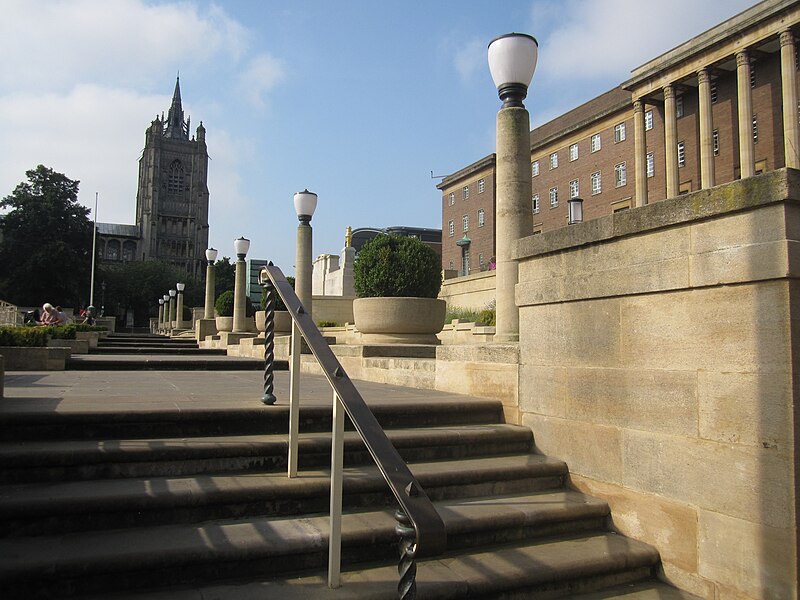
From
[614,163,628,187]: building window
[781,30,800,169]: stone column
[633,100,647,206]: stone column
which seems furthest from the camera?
[614,163,628,187]: building window

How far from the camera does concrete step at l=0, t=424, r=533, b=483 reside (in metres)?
3.54

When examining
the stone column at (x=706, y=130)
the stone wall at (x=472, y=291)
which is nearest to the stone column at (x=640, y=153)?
the stone column at (x=706, y=130)

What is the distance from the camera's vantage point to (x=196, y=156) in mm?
132375

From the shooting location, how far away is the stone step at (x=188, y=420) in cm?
394

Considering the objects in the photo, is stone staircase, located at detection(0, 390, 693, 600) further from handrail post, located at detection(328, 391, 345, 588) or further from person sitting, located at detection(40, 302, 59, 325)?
person sitting, located at detection(40, 302, 59, 325)

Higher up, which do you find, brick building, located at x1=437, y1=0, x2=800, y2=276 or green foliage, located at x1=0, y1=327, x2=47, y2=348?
brick building, located at x1=437, y1=0, x2=800, y2=276

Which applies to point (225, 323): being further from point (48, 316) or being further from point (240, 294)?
point (48, 316)

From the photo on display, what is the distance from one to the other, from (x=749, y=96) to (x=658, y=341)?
118 feet

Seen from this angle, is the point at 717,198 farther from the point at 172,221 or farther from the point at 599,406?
the point at 172,221

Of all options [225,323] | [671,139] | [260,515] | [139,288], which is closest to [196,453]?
[260,515]

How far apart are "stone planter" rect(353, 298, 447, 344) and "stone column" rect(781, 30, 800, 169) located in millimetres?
28744

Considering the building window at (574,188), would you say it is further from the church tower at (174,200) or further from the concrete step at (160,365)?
the church tower at (174,200)

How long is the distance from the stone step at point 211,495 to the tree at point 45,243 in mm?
69037

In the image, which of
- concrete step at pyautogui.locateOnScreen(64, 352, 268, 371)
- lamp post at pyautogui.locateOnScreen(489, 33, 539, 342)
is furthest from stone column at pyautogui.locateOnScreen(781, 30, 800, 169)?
lamp post at pyautogui.locateOnScreen(489, 33, 539, 342)
